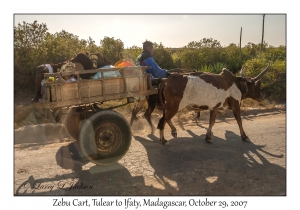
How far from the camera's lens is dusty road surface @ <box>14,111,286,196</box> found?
4.75m

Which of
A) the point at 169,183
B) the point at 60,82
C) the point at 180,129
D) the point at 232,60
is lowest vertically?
the point at 169,183

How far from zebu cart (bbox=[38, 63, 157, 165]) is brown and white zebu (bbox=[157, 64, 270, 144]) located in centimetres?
94

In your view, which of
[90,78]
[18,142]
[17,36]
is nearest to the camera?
[90,78]

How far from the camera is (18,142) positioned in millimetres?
7195

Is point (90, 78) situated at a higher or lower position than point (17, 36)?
lower

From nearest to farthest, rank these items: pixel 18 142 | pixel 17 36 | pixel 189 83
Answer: pixel 189 83 < pixel 18 142 < pixel 17 36

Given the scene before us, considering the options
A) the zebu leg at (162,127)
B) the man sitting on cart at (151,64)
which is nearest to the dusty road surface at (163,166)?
the zebu leg at (162,127)

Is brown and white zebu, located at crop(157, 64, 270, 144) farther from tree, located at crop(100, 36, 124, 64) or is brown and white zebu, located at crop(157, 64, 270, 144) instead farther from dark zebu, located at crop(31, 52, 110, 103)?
tree, located at crop(100, 36, 124, 64)

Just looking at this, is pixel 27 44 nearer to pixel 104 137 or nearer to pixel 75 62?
pixel 75 62

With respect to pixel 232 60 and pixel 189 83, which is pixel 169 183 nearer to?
pixel 189 83

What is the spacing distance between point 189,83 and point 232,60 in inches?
421

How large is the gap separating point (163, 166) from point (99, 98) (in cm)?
177

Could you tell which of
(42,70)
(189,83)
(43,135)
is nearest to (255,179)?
(189,83)

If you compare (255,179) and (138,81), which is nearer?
(255,179)
